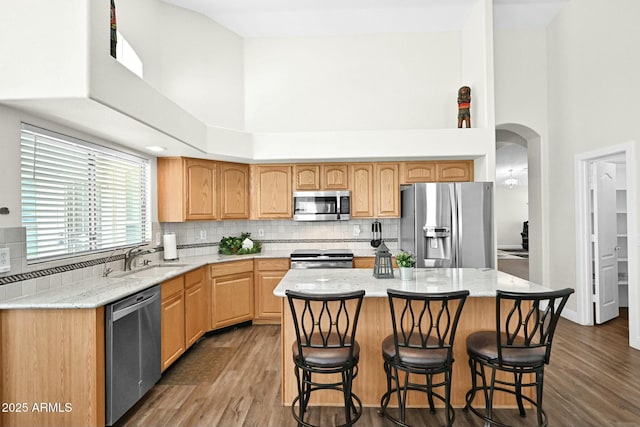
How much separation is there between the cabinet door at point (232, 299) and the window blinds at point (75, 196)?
1.06 meters

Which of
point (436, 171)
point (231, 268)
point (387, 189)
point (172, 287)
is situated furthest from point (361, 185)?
point (172, 287)

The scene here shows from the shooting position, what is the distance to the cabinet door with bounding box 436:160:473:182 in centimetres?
452

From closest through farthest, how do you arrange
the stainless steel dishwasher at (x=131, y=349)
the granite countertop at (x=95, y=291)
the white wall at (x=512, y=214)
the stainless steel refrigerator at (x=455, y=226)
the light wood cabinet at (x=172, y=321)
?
the granite countertop at (x=95, y=291)
the stainless steel dishwasher at (x=131, y=349)
the light wood cabinet at (x=172, y=321)
the stainless steel refrigerator at (x=455, y=226)
the white wall at (x=512, y=214)

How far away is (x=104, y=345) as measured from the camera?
221 centimetres

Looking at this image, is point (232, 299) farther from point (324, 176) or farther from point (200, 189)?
point (324, 176)

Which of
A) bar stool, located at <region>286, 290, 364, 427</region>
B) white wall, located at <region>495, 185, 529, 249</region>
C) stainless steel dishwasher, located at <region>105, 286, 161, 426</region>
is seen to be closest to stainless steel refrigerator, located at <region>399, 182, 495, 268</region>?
bar stool, located at <region>286, 290, 364, 427</region>

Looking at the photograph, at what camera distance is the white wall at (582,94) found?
3.59m

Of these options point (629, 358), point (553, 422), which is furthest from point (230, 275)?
point (629, 358)

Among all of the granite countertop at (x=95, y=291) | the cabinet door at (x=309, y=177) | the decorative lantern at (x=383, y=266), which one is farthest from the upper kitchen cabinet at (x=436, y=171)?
the granite countertop at (x=95, y=291)

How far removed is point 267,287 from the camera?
4410 mm

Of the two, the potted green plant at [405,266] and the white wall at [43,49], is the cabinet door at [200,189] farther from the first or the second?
the potted green plant at [405,266]

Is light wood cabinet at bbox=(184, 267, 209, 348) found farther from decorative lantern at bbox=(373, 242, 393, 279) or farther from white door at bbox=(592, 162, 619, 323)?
white door at bbox=(592, 162, 619, 323)

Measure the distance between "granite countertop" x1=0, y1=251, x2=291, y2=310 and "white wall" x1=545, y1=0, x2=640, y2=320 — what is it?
15.4 feet

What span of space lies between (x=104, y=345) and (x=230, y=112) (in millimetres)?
3433
